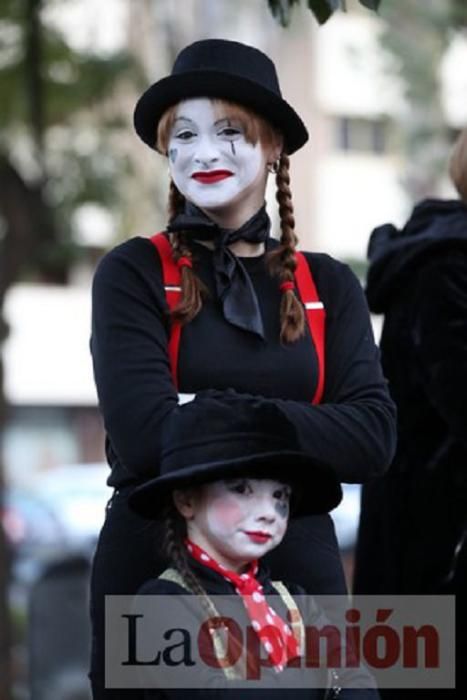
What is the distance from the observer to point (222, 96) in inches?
142

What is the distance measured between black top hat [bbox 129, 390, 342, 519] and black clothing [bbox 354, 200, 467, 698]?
1327 mm

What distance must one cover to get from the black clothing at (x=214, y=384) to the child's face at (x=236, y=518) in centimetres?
14

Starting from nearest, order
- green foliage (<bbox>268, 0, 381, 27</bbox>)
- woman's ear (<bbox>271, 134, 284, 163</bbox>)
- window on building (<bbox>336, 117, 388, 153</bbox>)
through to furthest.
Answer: woman's ear (<bbox>271, 134, 284, 163</bbox>), green foliage (<bbox>268, 0, 381, 27</bbox>), window on building (<bbox>336, 117, 388, 153</bbox>)

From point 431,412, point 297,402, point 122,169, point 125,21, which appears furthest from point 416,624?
point 125,21

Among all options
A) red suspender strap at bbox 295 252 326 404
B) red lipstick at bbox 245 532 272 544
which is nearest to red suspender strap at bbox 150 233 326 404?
red suspender strap at bbox 295 252 326 404

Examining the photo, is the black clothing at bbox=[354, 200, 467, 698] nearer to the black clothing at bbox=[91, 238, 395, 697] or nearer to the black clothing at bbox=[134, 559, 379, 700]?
the black clothing at bbox=[91, 238, 395, 697]

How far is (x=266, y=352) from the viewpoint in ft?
11.7

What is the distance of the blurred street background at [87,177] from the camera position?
9.86 meters

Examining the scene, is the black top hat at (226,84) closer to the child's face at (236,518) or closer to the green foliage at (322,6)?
the green foliage at (322,6)

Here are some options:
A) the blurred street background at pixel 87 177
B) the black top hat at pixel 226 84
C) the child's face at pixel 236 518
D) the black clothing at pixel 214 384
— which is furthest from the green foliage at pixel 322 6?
the child's face at pixel 236 518

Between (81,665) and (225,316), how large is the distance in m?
5.33

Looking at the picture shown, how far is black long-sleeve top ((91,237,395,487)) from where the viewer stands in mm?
3432

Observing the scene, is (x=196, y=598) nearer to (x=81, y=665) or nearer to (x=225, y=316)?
(x=225, y=316)

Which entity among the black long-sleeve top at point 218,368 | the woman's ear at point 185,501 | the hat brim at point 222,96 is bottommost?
the woman's ear at point 185,501
